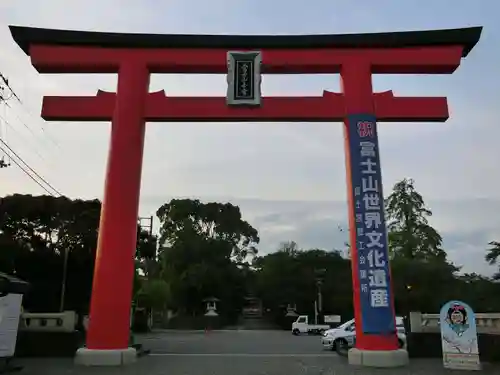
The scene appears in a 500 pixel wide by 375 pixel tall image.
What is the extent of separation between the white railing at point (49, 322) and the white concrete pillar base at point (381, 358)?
7.08m

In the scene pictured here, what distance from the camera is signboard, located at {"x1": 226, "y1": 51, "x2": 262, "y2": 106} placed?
1187 cm

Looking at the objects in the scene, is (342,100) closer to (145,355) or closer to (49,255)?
(145,355)

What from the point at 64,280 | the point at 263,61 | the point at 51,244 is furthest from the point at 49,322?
the point at 51,244

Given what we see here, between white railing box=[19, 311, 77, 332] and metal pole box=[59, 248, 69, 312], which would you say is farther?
metal pole box=[59, 248, 69, 312]

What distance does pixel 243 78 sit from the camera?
39.5 feet

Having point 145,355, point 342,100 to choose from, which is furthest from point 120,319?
point 342,100

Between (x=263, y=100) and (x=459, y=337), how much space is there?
672cm

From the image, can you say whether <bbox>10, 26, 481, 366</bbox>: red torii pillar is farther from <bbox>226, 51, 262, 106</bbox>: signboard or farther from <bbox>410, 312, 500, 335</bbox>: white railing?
<bbox>410, 312, 500, 335</bbox>: white railing

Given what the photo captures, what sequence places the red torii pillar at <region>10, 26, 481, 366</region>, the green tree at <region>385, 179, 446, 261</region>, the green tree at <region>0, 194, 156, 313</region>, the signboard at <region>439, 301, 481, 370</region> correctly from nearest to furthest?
the signboard at <region>439, 301, 481, 370</region> → the red torii pillar at <region>10, 26, 481, 366</region> → the green tree at <region>0, 194, 156, 313</region> → the green tree at <region>385, 179, 446, 261</region>

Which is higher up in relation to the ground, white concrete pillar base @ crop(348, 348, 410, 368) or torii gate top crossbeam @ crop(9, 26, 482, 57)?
torii gate top crossbeam @ crop(9, 26, 482, 57)

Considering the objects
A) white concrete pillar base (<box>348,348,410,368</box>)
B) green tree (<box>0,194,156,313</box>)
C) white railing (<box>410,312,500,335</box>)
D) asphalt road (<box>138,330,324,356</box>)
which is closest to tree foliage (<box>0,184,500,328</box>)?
green tree (<box>0,194,156,313</box>)

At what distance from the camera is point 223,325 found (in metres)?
44.7

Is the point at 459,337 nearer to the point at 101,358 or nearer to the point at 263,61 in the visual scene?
the point at 101,358

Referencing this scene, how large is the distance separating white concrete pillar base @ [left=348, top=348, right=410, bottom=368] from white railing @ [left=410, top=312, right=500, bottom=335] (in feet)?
7.40
